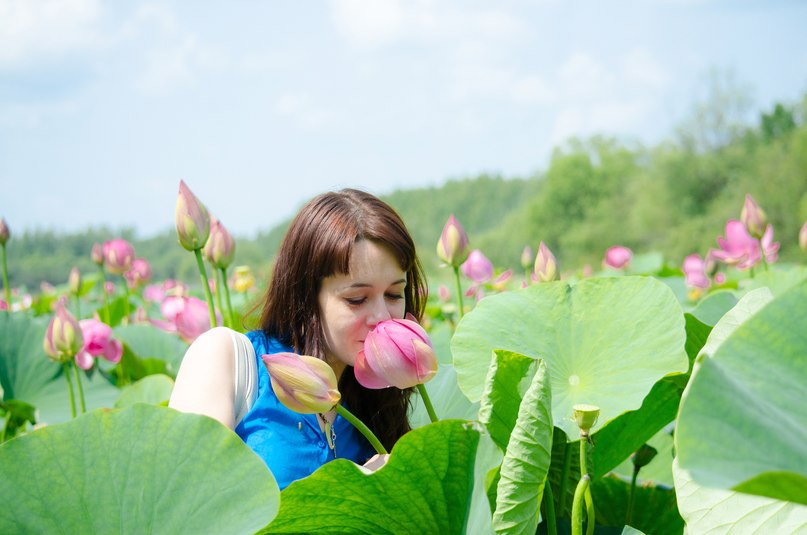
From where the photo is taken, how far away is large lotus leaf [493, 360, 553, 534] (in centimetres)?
62

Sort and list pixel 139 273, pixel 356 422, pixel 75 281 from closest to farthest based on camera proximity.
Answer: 1. pixel 356 422
2. pixel 75 281
3. pixel 139 273

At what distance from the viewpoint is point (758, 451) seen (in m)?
0.41

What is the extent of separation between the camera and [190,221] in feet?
3.45

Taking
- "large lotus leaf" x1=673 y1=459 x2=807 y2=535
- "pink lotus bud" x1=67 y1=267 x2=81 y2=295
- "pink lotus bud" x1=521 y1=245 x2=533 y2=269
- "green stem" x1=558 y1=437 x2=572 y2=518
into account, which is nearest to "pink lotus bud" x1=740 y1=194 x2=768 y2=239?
"pink lotus bud" x1=521 y1=245 x2=533 y2=269

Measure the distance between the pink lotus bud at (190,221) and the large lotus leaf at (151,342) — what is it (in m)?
1.04

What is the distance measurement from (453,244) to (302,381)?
0.73 metres

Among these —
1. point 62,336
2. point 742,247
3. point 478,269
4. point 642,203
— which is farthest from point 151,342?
point 642,203

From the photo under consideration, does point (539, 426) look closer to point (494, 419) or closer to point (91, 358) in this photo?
point (494, 419)

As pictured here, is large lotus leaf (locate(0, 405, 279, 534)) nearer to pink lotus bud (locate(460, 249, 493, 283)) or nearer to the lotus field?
the lotus field

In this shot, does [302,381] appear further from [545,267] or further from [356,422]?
[545,267]

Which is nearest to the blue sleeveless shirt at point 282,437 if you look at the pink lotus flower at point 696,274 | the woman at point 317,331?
the woman at point 317,331

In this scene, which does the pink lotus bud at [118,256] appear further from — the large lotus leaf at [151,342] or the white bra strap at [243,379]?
the white bra strap at [243,379]

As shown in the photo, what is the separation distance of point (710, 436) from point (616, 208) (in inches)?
1257

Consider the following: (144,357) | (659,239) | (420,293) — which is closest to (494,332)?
(420,293)
